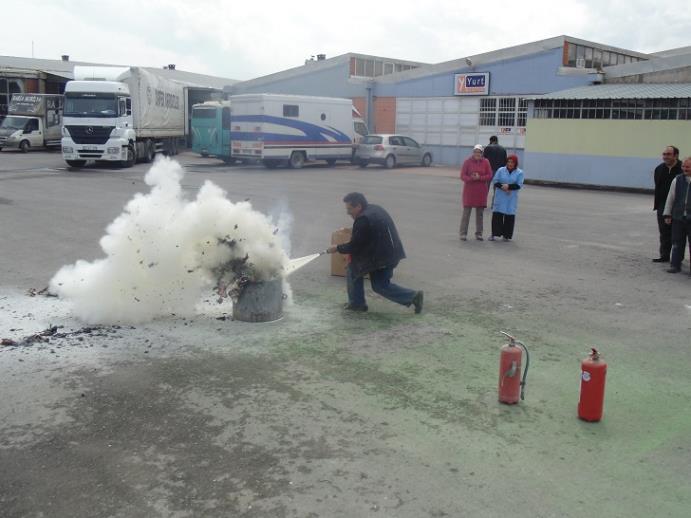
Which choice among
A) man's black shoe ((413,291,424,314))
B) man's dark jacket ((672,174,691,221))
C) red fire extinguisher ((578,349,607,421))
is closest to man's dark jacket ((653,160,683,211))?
man's dark jacket ((672,174,691,221))

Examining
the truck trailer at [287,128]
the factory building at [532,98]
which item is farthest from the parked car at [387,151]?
the factory building at [532,98]

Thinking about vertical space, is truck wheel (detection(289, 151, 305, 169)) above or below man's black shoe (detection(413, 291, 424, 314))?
above

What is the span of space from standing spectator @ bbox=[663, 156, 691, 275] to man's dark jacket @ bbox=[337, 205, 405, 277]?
5.09m

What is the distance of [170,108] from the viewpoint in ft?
109

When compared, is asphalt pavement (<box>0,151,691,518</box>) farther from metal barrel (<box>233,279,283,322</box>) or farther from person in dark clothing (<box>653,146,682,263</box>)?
person in dark clothing (<box>653,146,682,263</box>)

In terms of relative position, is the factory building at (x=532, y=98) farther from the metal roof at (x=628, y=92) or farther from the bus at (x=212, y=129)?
the bus at (x=212, y=129)

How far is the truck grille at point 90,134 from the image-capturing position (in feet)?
85.7

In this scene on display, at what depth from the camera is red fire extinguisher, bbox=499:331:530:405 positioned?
17.5ft

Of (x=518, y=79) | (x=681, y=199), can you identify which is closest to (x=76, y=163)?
(x=518, y=79)

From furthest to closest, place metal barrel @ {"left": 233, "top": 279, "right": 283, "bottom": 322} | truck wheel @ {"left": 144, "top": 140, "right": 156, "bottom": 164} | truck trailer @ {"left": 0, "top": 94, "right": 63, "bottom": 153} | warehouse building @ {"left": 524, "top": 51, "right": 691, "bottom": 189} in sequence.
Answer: truck trailer @ {"left": 0, "top": 94, "right": 63, "bottom": 153} → truck wheel @ {"left": 144, "top": 140, "right": 156, "bottom": 164} → warehouse building @ {"left": 524, "top": 51, "right": 691, "bottom": 189} → metal barrel @ {"left": 233, "top": 279, "right": 283, "bottom": 322}

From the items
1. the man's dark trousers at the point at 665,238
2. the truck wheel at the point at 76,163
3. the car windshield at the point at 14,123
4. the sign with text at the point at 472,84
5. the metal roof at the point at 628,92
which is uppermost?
the sign with text at the point at 472,84

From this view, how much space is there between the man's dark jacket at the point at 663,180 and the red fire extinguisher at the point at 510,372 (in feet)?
23.8

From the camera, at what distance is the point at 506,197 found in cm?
1295

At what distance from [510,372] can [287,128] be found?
85.7ft
